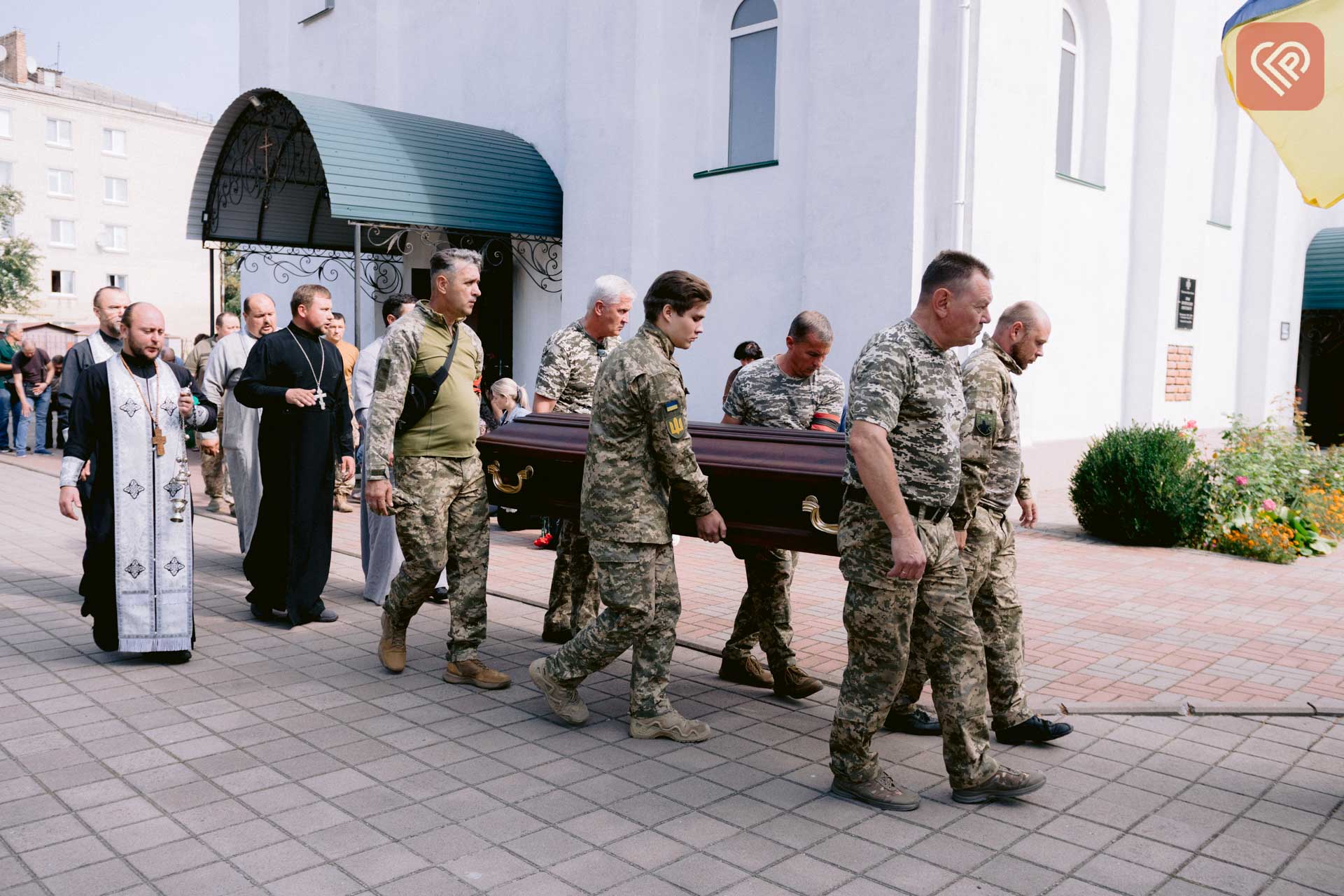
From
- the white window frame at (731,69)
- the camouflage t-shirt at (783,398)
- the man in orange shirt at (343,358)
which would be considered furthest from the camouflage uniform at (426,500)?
the white window frame at (731,69)

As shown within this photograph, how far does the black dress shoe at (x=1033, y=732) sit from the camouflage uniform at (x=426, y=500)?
2.48m

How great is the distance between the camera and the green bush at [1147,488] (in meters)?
9.19

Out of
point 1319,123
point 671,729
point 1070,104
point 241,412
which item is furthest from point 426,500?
point 1070,104

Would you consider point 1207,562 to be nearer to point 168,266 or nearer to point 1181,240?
point 1181,240

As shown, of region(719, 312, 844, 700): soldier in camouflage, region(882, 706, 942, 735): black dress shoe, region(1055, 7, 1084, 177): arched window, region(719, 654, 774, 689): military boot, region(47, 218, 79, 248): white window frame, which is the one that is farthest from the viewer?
region(47, 218, 79, 248): white window frame

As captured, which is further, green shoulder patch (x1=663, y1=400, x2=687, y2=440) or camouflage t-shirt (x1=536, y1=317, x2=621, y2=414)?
camouflage t-shirt (x1=536, y1=317, x2=621, y2=414)

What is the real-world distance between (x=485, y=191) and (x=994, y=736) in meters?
9.86

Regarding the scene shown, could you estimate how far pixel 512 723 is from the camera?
15.4 feet

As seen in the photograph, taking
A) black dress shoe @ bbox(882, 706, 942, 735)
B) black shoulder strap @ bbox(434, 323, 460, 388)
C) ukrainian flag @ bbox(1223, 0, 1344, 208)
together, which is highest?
ukrainian flag @ bbox(1223, 0, 1344, 208)

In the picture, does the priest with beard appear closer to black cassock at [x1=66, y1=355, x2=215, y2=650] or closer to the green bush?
black cassock at [x1=66, y1=355, x2=215, y2=650]

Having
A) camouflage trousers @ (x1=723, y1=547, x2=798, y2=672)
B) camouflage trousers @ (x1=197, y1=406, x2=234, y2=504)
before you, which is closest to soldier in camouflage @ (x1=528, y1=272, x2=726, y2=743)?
camouflage trousers @ (x1=723, y1=547, x2=798, y2=672)

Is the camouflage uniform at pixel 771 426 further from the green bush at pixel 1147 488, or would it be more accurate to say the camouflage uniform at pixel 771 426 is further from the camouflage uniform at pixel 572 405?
the green bush at pixel 1147 488

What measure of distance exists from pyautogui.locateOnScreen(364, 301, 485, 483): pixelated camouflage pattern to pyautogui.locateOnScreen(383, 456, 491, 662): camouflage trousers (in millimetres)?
179

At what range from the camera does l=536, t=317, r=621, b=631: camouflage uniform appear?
5734mm
